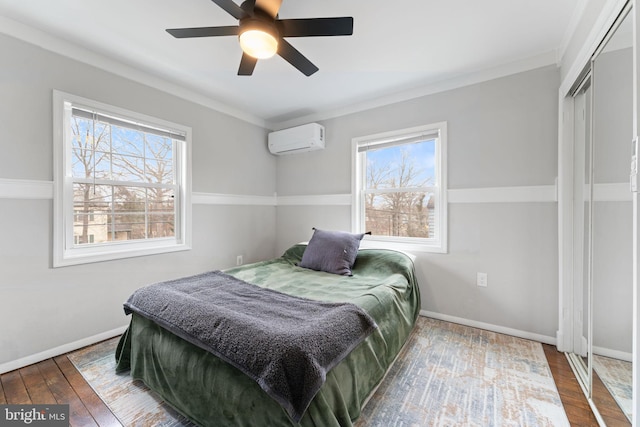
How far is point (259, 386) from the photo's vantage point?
1134 mm

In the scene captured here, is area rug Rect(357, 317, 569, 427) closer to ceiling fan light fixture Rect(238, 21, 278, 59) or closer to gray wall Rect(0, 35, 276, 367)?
ceiling fan light fixture Rect(238, 21, 278, 59)

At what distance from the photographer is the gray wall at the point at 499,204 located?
7.23 ft

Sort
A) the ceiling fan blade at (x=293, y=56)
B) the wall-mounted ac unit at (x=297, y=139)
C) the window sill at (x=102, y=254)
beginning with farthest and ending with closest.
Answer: the wall-mounted ac unit at (x=297, y=139) < the window sill at (x=102, y=254) < the ceiling fan blade at (x=293, y=56)

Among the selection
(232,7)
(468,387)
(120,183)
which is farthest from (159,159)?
(468,387)

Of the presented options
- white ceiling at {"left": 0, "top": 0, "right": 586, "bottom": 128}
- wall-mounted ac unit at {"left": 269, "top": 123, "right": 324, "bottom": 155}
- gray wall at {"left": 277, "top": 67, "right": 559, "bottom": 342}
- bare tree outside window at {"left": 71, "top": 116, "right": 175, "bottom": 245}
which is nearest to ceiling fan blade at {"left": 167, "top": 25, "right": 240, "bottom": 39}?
white ceiling at {"left": 0, "top": 0, "right": 586, "bottom": 128}

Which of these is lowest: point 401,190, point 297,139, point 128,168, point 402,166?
point 401,190

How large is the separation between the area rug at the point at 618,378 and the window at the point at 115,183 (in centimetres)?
323

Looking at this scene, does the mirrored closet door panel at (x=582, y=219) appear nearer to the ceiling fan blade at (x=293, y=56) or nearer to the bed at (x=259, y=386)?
the bed at (x=259, y=386)

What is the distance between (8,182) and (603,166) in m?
3.72

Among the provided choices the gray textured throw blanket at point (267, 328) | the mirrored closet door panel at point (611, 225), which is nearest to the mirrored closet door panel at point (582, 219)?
the mirrored closet door panel at point (611, 225)

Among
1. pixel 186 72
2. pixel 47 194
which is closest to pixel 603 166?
pixel 186 72

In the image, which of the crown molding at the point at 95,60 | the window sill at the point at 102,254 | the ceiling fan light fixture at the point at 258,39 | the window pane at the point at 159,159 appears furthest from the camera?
the window pane at the point at 159,159

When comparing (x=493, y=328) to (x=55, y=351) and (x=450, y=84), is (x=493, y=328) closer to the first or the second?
(x=450, y=84)

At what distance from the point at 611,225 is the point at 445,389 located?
1.29 m
